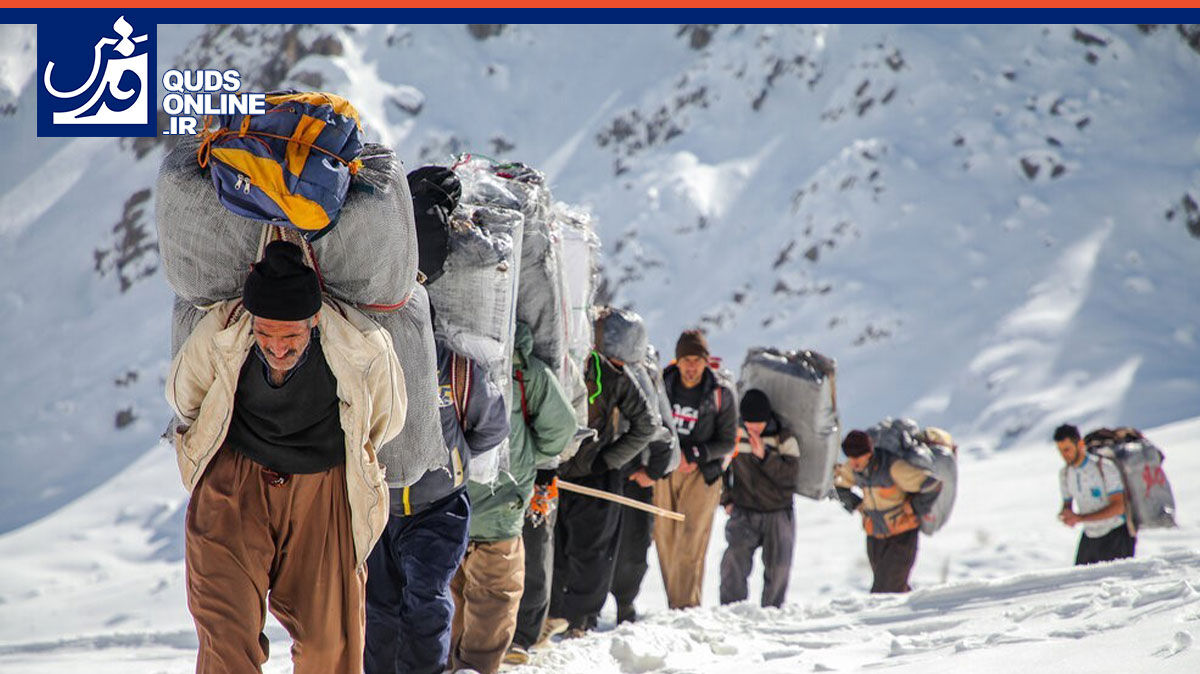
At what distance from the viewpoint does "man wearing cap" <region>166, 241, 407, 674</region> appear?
3.30 metres

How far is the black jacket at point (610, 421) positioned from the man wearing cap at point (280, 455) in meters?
3.50

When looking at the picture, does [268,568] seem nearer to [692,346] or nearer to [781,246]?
[692,346]

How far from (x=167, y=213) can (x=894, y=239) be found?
32.7 metres

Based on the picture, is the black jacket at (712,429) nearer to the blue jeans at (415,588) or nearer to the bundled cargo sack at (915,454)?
the bundled cargo sack at (915,454)

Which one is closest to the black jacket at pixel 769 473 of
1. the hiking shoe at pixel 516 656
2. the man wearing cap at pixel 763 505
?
the man wearing cap at pixel 763 505

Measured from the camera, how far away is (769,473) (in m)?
8.87

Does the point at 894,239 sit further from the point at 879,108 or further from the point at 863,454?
the point at 863,454

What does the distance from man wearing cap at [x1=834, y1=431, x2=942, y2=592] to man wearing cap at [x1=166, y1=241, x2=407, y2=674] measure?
19.6 feet

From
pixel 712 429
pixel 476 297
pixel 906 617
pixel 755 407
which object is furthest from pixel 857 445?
pixel 476 297

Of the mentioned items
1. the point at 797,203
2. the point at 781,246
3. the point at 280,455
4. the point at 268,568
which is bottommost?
the point at 268,568

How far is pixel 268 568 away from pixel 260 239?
92 cm

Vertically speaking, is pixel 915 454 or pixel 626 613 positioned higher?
pixel 915 454

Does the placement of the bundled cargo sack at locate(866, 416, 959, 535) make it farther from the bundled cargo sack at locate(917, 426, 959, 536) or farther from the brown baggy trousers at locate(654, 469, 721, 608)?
the brown baggy trousers at locate(654, 469, 721, 608)

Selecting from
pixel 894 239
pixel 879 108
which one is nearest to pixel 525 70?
pixel 879 108
